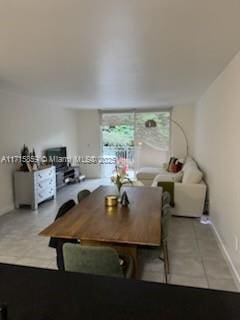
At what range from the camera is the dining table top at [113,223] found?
1.90 m

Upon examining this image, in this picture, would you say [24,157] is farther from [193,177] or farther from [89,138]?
[89,138]

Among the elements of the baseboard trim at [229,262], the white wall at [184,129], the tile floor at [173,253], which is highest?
the white wall at [184,129]

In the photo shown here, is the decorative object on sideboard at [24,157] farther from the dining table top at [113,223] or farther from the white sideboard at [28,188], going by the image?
the dining table top at [113,223]

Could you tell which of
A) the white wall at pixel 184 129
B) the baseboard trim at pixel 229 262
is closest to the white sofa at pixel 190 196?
the baseboard trim at pixel 229 262

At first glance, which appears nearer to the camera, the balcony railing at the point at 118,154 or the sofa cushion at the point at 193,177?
the sofa cushion at the point at 193,177

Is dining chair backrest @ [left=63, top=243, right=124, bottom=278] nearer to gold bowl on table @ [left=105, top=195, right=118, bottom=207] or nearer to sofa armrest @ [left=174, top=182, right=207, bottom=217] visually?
gold bowl on table @ [left=105, top=195, right=118, bottom=207]

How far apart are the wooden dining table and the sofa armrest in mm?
1587

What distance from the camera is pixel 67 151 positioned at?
302 inches

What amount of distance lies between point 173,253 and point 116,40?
2.51 m

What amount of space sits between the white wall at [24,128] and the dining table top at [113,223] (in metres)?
2.55

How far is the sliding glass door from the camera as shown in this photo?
7.88 meters

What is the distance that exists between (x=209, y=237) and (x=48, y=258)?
7.33 feet

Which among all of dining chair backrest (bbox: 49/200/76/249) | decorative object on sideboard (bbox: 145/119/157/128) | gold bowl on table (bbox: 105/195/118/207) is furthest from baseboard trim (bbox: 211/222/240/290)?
decorative object on sideboard (bbox: 145/119/157/128)

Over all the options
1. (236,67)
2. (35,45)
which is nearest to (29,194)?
(35,45)
